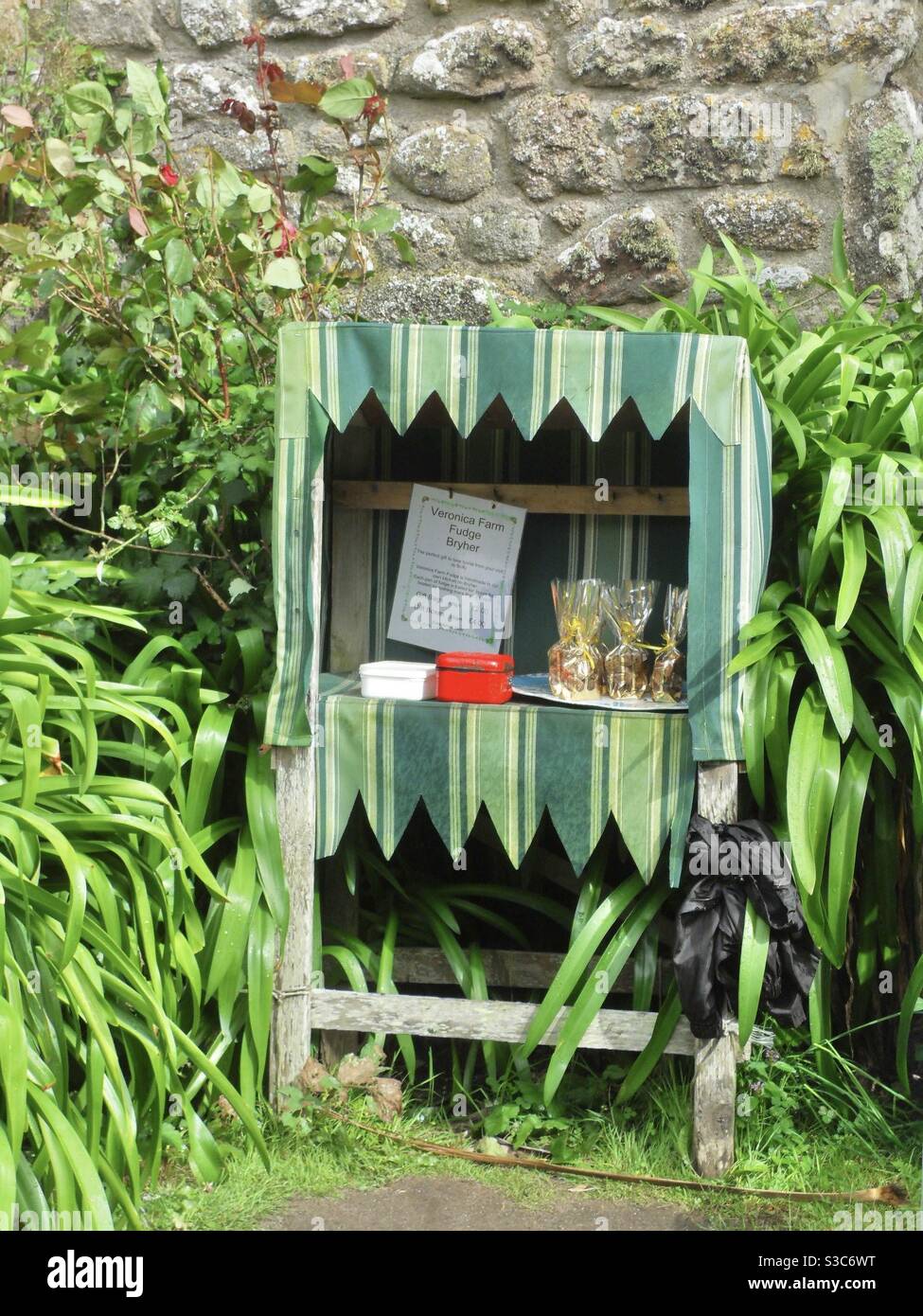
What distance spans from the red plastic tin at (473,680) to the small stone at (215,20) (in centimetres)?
226

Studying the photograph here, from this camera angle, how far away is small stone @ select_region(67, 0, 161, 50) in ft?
13.1

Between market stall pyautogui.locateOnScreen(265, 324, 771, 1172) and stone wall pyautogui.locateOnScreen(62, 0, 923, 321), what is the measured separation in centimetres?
101

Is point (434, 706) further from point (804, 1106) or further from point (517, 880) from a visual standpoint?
point (804, 1106)

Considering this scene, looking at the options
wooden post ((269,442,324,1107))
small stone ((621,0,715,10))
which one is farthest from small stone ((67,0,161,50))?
wooden post ((269,442,324,1107))

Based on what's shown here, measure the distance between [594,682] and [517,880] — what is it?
0.65 meters

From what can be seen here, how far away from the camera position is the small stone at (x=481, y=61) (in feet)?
12.4

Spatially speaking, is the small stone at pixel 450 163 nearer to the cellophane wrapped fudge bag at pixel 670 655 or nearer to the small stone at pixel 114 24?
the small stone at pixel 114 24

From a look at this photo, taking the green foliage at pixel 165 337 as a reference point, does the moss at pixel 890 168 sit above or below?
above

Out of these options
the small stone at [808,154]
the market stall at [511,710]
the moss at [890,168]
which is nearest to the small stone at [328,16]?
the small stone at [808,154]

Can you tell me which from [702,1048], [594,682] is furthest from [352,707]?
[702,1048]

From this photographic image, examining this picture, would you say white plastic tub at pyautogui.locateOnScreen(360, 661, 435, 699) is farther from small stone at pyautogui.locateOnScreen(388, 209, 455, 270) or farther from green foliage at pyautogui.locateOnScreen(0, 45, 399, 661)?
small stone at pyautogui.locateOnScreen(388, 209, 455, 270)

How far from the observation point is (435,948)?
10.2 ft

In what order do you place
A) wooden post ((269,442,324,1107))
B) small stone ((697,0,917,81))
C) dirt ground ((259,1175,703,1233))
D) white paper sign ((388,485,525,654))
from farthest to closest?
small stone ((697,0,917,81)), white paper sign ((388,485,525,654)), wooden post ((269,442,324,1107)), dirt ground ((259,1175,703,1233))

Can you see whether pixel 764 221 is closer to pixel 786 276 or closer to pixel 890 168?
pixel 786 276
